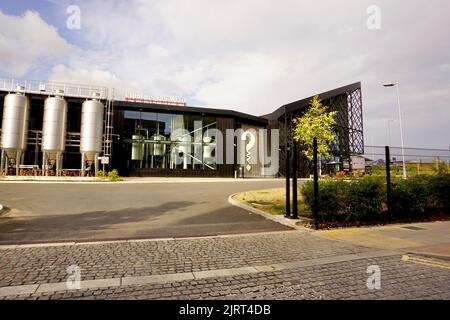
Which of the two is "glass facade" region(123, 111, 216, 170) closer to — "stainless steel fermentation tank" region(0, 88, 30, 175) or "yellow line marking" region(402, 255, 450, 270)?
"stainless steel fermentation tank" region(0, 88, 30, 175)

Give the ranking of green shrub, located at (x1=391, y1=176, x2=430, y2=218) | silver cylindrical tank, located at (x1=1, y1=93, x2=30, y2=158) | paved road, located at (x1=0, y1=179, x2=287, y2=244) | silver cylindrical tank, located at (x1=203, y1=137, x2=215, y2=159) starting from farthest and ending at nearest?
silver cylindrical tank, located at (x1=203, y1=137, x2=215, y2=159), silver cylindrical tank, located at (x1=1, y1=93, x2=30, y2=158), green shrub, located at (x1=391, y1=176, x2=430, y2=218), paved road, located at (x1=0, y1=179, x2=287, y2=244)

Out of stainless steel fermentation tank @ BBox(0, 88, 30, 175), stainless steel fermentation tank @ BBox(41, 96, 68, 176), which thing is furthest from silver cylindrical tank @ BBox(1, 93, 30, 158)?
stainless steel fermentation tank @ BBox(41, 96, 68, 176)

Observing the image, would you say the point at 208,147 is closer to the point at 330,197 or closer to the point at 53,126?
the point at 53,126

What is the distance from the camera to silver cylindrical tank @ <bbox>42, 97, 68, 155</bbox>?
2752 cm

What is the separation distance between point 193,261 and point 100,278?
1514 millimetres

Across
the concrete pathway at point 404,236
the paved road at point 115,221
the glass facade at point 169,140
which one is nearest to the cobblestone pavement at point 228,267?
the concrete pathway at point 404,236

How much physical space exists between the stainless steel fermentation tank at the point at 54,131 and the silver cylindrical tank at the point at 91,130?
6.39 ft

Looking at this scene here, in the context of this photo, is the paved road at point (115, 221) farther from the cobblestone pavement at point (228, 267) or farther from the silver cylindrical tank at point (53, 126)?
the silver cylindrical tank at point (53, 126)

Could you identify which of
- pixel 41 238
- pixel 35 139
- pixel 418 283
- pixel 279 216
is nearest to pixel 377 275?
pixel 418 283

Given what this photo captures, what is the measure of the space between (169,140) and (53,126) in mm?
12286

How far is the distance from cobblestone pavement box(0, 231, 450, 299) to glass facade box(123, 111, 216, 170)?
28294mm

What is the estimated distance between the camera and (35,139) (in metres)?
29.5

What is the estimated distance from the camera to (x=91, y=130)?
2844cm
